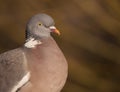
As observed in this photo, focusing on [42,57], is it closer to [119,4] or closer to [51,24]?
[51,24]

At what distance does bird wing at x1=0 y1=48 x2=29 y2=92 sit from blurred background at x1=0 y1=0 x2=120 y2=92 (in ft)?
3.54

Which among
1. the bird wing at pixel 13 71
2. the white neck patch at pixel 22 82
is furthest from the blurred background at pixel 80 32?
the white neck patch at pixel 22 82

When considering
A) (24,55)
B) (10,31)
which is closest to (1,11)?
(10,31)

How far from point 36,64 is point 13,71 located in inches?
5.7

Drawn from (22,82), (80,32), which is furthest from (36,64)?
(80,32)

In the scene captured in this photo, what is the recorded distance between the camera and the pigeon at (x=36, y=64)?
124 inches

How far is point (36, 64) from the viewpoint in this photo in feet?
10.4

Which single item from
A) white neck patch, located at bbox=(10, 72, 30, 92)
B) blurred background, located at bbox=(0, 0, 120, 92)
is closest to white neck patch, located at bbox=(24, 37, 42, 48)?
white neck patch, located at bbox=(10, 72, 30, 92)

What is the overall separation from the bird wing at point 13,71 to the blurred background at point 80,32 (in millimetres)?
1079

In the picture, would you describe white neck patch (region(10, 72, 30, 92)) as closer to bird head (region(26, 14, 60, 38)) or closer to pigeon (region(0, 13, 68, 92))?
pigeon (region(0, 13, 68, 92))

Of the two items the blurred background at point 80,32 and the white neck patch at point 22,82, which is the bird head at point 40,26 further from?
the blurred background at point 80,32

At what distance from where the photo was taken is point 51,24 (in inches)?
126

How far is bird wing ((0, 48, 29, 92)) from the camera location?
3168mm

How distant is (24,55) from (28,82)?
16 cm
